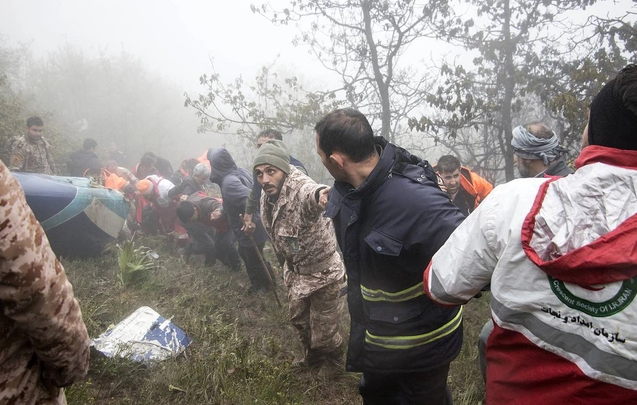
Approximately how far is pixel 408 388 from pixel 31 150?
8.38 m

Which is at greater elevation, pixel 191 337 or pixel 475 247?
pixel 475 247

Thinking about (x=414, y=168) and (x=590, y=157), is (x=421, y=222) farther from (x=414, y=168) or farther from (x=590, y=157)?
(x=590, y=157)

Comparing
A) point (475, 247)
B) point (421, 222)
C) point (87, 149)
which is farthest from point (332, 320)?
point (87, 149)

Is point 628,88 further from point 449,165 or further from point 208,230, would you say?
point 208,230

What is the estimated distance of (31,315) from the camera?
112cm

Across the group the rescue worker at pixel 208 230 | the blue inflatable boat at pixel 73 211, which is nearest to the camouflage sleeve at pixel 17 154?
the blue inflatable boat at pixel 73 211

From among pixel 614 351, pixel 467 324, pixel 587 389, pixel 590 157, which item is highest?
pixel 590 157

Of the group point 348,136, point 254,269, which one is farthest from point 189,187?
point 348,136

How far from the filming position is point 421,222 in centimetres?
182

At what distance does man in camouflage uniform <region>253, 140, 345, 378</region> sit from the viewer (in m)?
3.18

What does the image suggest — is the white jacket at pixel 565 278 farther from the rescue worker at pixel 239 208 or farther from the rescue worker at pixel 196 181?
the rescue worker at pixel 196 181

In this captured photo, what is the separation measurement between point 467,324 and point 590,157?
357 cm

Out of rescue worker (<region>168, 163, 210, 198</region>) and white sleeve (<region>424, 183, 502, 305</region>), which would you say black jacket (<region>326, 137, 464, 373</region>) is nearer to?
white sleeve (<region>424, 183, 502, 305</region>)

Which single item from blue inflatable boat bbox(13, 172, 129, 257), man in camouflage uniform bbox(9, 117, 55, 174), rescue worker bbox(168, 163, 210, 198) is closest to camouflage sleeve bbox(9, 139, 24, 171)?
man in camouflage uniform bbox(9, 117, 55, 174)
